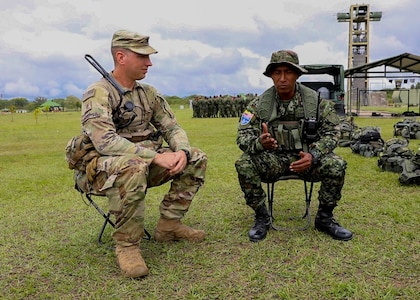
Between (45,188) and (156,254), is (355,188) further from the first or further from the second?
(45,188)

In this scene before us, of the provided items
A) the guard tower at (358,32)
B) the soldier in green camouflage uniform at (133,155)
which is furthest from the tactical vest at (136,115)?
the guard tower at (358,32)

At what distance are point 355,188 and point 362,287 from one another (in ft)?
8.88

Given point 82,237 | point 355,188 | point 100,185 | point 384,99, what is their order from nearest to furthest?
1. point 100,185
2. point 82,237
3. point 355,188
4. point 384,99

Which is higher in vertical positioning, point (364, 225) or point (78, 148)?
point (78, 148)

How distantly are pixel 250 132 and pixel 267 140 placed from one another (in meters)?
0.30

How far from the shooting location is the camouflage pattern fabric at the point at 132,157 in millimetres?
2807

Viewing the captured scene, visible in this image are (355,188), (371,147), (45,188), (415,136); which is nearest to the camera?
(355,188)

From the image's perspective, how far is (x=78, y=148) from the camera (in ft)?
10.1

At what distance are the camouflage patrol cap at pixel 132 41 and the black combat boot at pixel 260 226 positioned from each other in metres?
1.54

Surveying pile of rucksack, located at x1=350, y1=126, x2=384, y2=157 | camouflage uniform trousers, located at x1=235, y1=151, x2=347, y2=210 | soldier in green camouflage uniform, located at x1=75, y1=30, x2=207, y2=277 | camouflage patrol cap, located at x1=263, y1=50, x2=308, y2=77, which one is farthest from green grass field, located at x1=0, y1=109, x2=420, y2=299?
pile of rucksack, located at x1=350, y1=126, x2=384, y2=157

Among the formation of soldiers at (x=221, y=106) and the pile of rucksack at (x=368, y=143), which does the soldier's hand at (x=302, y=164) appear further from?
the formation of soldiers at (x=221, y=106)

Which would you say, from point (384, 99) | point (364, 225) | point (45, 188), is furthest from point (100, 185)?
point (384, 99)

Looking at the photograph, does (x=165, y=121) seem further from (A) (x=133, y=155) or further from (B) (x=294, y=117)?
(B) (x=294, y=117)

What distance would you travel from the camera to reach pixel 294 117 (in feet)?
11.8
